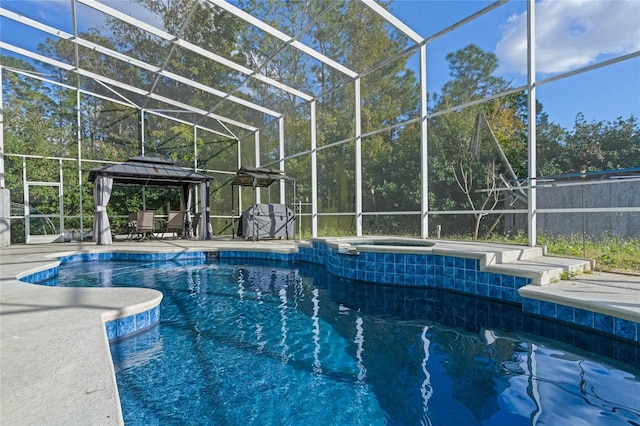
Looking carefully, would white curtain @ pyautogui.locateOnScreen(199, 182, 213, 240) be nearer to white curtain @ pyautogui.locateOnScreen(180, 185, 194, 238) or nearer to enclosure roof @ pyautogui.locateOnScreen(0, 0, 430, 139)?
white curtain @ pyautogui.locateOnScreen(180, 185, 194, 238)

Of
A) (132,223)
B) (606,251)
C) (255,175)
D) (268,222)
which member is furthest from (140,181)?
(606,251)

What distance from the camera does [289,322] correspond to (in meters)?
3.38

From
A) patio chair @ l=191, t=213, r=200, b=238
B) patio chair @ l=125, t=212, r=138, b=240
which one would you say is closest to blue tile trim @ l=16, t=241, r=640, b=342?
patio chair @ l=125, t=212, r=138, b=240

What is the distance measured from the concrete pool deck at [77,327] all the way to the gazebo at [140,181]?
436cm

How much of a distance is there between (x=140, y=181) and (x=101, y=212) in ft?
7.16

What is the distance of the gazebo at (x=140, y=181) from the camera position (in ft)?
29.2

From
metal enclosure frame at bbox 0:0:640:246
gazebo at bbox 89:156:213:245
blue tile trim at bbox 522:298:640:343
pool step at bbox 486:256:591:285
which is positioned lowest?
blue tile trim at bbox 522:298:640:343

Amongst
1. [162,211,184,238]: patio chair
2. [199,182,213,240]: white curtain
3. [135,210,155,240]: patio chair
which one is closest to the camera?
[135,210,155,240]: patio chair

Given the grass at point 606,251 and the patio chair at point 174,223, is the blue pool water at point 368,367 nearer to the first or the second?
the grass at point 606,251

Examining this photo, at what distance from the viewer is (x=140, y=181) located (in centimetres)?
1086

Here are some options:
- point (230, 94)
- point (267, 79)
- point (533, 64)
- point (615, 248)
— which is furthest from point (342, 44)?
point (615, 248)

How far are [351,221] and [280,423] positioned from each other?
840cm

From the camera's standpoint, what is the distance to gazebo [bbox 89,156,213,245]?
8891mm

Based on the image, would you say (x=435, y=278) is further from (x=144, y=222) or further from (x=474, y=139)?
(x=144, y=222)
